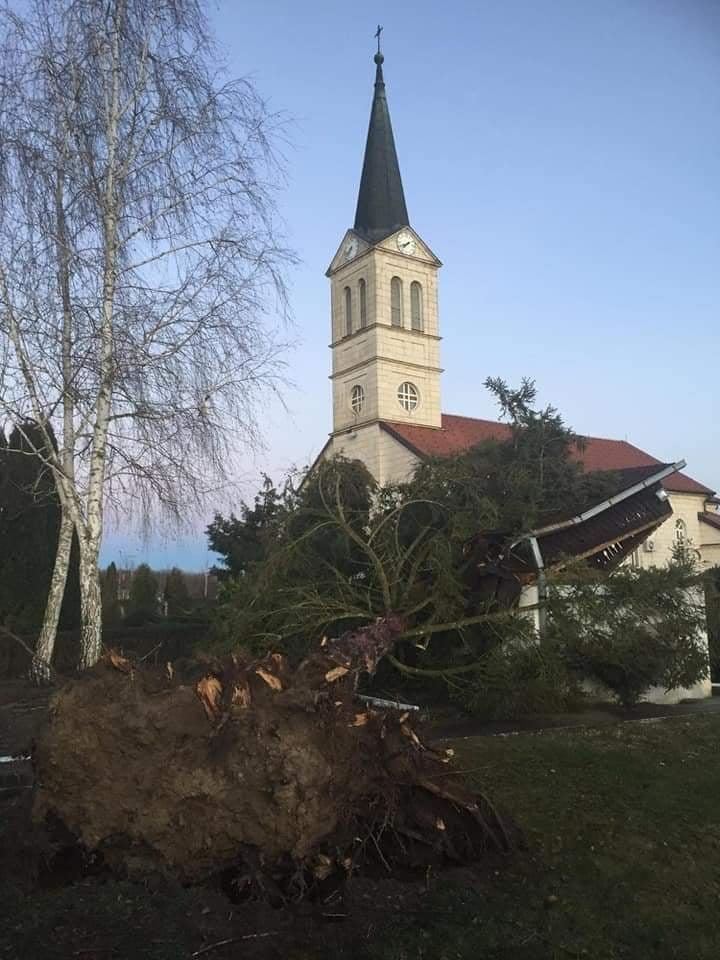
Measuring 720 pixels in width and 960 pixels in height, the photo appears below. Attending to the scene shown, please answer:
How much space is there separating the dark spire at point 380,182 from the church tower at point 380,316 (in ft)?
0.14

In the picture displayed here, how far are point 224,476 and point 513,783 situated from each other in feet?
16.9

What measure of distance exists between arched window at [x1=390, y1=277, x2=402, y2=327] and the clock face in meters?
1.22

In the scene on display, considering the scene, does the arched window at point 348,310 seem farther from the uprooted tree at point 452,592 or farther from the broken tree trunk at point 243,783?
the broken tree trunk at point 243,783

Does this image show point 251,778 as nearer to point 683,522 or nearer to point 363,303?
point 363,303

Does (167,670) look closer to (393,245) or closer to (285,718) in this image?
(285,718)

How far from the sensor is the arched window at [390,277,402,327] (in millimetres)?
30625

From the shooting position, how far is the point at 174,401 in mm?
8797

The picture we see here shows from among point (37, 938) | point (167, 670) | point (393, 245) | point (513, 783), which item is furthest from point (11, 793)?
point (393, 245)

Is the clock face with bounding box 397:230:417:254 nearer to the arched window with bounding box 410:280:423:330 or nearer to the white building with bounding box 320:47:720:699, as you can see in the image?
the white building with bounding box 320:47:720:699

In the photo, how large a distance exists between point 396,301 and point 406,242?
2.47 meters

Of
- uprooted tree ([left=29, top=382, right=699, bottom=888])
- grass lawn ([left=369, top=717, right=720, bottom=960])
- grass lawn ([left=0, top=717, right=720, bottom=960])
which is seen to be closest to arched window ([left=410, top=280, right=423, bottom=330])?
grass lawn ([left=369, top=717, right=720, bottom=960])

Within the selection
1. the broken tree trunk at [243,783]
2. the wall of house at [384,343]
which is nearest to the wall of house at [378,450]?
the wall of house at [384,343]

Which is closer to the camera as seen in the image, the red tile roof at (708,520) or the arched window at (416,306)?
the arched window at (416,306)

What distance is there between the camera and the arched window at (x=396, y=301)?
30.6 m
